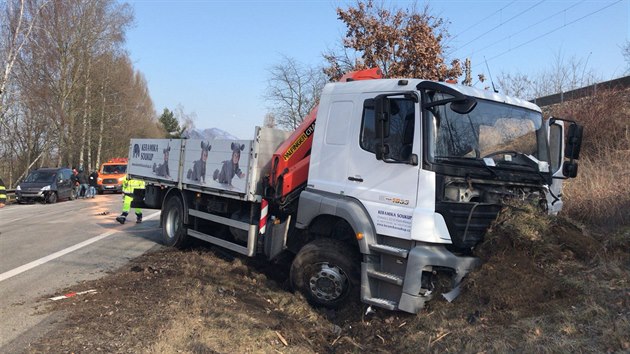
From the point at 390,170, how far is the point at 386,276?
43.4 inches

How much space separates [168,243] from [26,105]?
27.3 meters

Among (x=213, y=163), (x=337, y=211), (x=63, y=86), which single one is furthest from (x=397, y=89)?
(x=63, y=86)

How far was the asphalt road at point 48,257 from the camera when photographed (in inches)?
203

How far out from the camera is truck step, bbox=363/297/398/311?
4.87 metres

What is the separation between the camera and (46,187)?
2336 centimetres

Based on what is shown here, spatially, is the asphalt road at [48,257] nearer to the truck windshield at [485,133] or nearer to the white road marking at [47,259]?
the white road marking at [47,259]

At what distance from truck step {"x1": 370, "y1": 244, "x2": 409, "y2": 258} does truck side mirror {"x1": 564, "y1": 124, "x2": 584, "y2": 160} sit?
2.65 m

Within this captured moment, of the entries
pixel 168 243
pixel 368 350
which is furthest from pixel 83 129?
pixel 368 350

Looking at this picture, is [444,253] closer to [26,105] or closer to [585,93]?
[585,93]

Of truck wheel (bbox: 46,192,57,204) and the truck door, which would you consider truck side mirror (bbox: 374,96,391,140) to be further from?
truck wheel (bbox: 46,192,57,204)

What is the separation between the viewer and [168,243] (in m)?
9.72

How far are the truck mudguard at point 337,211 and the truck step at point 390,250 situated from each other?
8 cm

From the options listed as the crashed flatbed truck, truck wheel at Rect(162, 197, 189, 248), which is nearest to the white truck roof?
the crashed flatbed truck

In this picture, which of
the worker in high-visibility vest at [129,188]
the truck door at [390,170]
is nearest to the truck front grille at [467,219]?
the truck door at [390,170]
